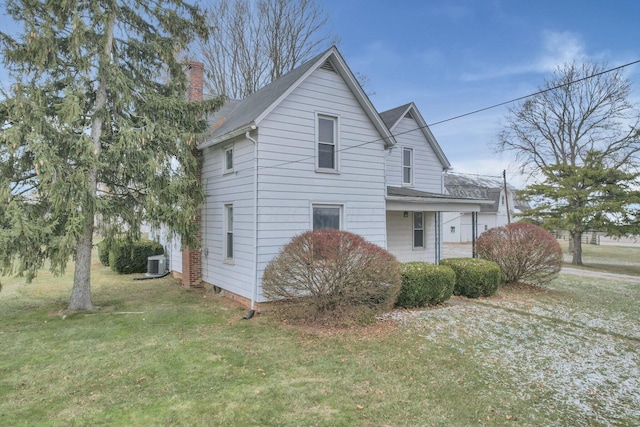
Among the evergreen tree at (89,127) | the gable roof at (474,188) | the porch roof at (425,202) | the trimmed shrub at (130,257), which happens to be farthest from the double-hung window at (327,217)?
the gable roof at (474,188)

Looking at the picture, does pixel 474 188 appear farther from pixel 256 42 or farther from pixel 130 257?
pixel 130 257

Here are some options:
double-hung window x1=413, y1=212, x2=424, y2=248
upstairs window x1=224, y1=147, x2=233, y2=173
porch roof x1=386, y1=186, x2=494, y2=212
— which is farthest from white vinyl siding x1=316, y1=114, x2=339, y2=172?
double-hung window x1=413, y1=212, x2=424, y2=248

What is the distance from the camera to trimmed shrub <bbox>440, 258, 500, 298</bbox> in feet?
32.0

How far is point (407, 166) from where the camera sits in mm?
14000

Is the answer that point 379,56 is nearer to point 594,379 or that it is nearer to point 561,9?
point 561,9

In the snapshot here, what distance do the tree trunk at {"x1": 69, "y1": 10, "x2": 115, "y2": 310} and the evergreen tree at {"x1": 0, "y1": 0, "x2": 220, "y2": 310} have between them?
0.02 m

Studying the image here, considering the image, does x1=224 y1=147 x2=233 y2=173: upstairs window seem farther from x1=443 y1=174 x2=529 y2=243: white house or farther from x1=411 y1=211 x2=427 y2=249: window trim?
x1=443 y1=174 x2=529 y2=243: white house

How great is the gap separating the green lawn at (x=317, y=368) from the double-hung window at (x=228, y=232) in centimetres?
150

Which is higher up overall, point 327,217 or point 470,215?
point 470,215

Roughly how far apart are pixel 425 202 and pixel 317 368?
26.1ft

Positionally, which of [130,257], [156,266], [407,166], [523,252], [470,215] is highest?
[407,166]

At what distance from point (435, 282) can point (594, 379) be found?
3956 mm

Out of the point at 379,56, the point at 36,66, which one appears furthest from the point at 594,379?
the point at 379,56

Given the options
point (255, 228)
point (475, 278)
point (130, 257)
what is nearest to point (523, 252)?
point (475, 278)
